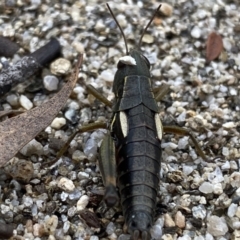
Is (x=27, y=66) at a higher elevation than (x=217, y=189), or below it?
higher

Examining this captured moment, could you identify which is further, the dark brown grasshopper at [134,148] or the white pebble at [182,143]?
the white pebble at [182,143]

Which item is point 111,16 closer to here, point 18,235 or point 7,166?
point 7,166

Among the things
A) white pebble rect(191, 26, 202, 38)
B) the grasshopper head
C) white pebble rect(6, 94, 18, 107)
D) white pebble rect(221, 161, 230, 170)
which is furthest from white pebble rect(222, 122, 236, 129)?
white pebble rect(6, 94, 18, 107)

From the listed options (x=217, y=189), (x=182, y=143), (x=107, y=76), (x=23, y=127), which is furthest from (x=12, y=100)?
(x=217, y=189)

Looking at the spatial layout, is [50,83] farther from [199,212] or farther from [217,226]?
[217,226]

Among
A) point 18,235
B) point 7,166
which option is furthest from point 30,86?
point 18,235

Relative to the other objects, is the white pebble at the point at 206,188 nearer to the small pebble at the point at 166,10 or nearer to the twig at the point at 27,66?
the twig at the point at 27,66

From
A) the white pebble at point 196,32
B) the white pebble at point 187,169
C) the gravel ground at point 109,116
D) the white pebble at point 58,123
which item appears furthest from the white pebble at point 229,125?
the white pebble at point 58,123
